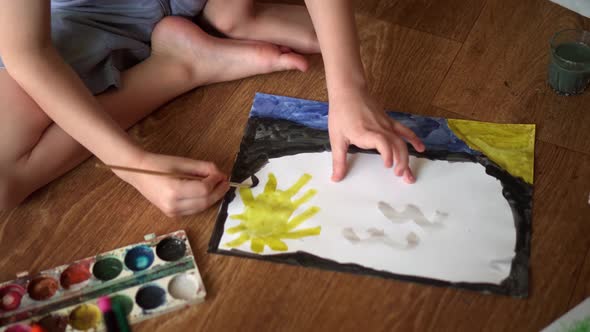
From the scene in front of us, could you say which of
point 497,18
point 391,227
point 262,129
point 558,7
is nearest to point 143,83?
point 262,129

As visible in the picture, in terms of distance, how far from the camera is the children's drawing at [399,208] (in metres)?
0.90

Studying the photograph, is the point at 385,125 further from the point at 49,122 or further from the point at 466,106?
the point at 49,122

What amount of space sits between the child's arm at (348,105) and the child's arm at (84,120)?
0.62 feet

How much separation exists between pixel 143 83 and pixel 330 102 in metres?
0.33

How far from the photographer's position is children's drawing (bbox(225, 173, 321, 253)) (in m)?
0.93

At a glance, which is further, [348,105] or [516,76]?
[516,76]

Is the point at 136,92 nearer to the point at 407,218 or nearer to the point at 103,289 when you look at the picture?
the point at 103,289

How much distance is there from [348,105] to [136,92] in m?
0.36

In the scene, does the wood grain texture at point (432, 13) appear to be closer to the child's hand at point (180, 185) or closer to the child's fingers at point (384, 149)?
the child's fingers at point (384, 149)

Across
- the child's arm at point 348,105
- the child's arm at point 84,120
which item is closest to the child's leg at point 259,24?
the child's arm at point 348,105

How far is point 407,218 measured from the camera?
0.94 metres

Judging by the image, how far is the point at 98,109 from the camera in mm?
958

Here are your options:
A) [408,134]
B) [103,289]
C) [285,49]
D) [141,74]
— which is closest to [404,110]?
[408,134]

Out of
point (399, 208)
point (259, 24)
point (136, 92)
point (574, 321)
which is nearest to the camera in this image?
point (574, 321)
